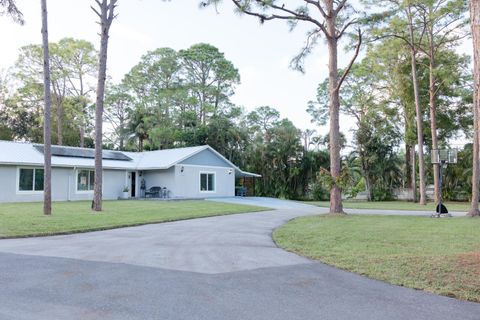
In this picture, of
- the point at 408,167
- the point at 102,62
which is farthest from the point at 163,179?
the point at 408,167

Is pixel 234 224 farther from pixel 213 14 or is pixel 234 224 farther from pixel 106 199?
pixel 106 199

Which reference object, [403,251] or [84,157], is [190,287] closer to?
[403,251]

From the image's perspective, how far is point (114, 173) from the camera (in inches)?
947

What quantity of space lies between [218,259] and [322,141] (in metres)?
26.2

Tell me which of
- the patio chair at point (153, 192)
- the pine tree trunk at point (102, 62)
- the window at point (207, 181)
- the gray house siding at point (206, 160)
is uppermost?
the pine tree trunk at point (102, 62)

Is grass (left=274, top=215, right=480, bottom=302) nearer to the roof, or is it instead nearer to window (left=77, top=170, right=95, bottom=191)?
the roof

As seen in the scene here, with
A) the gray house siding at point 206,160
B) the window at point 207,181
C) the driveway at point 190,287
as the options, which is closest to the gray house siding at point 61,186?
the gray house siding at point 206,160

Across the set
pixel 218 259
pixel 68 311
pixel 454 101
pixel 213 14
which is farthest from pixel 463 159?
pixel 68 311

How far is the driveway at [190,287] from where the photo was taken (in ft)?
12.4

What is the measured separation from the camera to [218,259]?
6.32 meters

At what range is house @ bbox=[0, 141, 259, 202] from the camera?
1980 cm

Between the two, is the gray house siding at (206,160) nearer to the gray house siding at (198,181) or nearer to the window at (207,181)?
the gray house siding at (198,181)

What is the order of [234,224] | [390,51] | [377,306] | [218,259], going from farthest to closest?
[390,51], [234,224], [218,259], [377,306]

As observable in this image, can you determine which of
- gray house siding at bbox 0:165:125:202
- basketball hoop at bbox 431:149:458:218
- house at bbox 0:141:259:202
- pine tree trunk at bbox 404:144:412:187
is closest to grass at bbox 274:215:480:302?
basketball hoop at bbox 431:149:458:218
